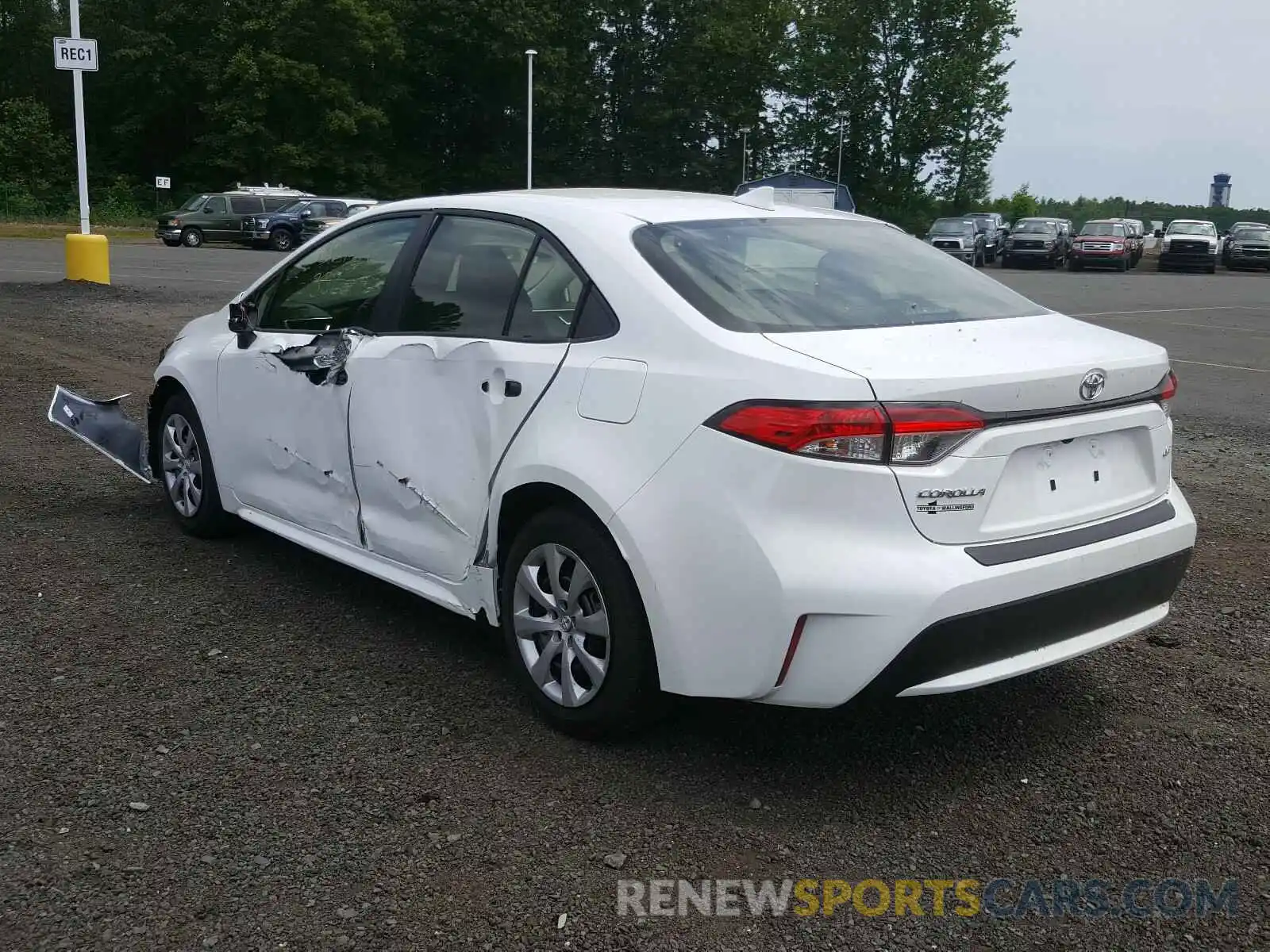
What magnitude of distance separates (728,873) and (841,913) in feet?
0.99

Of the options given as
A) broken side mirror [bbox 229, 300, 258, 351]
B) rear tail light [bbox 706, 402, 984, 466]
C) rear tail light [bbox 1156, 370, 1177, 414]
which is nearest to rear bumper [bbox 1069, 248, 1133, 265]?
broken side mirror [bbox 229, 300, 258, 351]

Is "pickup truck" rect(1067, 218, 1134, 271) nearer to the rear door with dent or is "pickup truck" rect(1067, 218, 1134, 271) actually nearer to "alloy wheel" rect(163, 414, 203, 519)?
"alloy wheel" rect(163, 414, 203, 519)

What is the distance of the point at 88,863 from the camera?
309 cm

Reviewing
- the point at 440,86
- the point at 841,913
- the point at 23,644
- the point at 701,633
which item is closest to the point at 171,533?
the point at 23,644

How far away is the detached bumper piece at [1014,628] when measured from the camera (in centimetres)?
319

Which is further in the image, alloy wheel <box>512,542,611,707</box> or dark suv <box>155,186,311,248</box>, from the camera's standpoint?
dark suv <box>155,186,311,248</box>

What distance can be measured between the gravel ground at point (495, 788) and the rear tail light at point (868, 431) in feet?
3.26

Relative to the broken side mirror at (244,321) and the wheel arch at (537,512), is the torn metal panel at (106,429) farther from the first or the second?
the wheel arch at (537,512)

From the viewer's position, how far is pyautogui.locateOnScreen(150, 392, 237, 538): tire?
565 centimetres

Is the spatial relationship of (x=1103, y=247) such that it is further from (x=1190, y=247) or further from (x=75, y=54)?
(x=75, y=54)

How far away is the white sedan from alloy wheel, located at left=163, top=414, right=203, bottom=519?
1.15 m

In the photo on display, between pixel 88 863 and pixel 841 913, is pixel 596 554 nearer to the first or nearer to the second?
pixel 841 913

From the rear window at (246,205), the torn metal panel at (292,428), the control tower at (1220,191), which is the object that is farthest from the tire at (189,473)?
the control tower at (1220,191)

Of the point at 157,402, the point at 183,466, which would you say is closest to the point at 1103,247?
the point at 157,402
